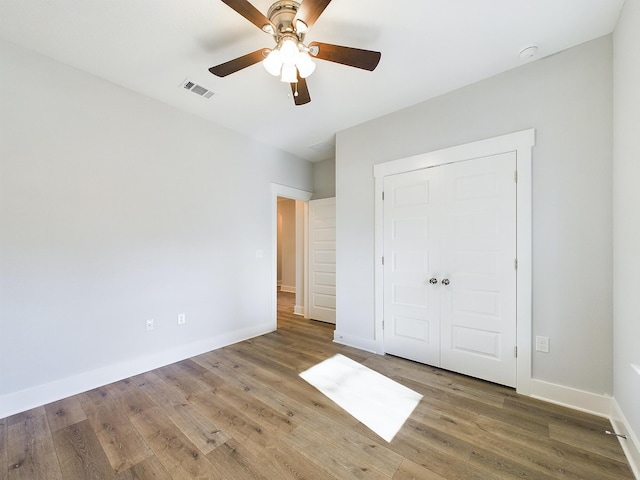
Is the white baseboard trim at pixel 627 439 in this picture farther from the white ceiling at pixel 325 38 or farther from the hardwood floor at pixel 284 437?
the white ceiling at pixel 325 38

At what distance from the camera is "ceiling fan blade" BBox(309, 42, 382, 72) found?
170cm

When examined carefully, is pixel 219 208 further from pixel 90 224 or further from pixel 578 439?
pixel 578 439

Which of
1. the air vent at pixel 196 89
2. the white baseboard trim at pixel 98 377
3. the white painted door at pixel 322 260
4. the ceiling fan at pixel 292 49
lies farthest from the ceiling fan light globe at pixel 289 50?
the white baseboard trim at pixel 98 377

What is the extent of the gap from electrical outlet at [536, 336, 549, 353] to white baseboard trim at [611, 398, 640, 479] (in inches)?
17.6

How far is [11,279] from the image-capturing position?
6.68ft

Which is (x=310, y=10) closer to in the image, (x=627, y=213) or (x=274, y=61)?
(x=274, y=61)

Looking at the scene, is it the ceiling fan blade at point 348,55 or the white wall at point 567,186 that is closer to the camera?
the ceiling fan blade at point 348,55

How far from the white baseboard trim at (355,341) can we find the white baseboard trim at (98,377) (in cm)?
138

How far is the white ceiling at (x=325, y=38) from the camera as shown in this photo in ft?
5.78

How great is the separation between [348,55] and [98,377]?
3.33 metres

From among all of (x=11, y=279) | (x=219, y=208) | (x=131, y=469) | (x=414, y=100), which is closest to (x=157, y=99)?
(x=219, y=208)

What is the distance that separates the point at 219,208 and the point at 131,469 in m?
2.55

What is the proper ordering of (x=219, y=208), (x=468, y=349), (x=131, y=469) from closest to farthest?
(x=131, y=469) < (x=468, y=349) < (x=219, y=208)

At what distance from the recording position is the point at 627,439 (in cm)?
162
